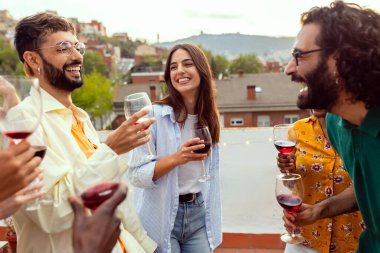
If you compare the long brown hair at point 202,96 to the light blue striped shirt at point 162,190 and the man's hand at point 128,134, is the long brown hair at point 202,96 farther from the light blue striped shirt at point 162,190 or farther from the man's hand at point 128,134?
the man's hand at point 128,134

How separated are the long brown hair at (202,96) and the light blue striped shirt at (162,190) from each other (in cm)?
11

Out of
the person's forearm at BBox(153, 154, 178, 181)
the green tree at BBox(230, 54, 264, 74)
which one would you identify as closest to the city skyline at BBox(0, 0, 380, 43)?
the green tree at BBox(230, 54, 264, 74)

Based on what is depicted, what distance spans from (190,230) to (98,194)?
1.48 meters

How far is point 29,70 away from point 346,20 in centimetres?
155

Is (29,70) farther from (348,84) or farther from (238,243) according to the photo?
(238,243)

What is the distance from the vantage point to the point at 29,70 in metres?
1.96

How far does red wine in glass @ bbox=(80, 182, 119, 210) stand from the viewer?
938 mm

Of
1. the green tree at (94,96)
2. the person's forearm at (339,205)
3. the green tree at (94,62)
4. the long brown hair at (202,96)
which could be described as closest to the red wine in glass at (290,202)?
the person's forearm at (339,205)

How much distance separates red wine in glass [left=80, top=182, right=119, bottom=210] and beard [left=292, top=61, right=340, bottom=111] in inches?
38.9

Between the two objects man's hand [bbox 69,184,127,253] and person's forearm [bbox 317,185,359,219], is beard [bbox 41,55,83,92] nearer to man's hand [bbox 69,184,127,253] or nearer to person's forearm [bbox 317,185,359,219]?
man's hand [bbox 69,184,127,253]

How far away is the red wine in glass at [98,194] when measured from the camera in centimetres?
94

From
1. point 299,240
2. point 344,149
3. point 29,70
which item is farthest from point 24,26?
point 299,240

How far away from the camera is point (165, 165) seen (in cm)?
213

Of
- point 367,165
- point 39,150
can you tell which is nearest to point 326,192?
point 367,165
